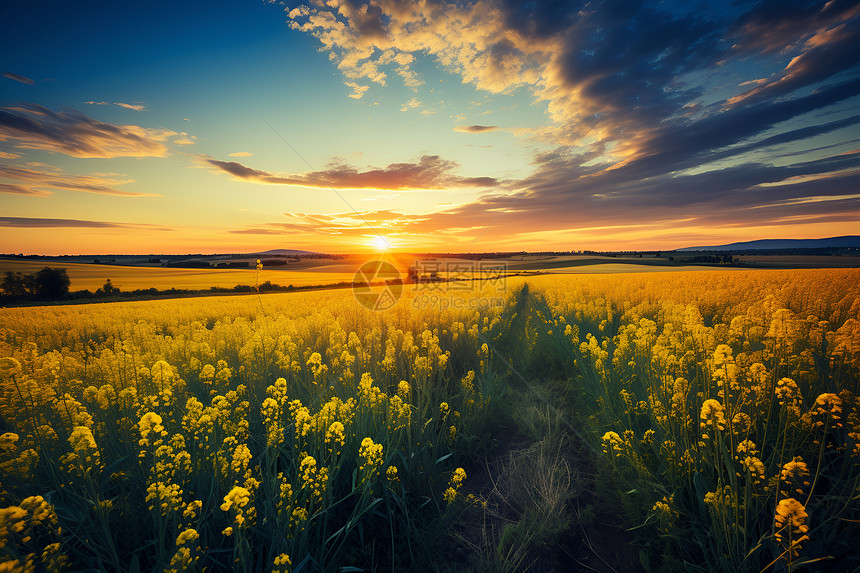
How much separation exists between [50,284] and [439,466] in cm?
4070

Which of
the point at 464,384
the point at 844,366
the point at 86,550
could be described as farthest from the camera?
the point at 464,384

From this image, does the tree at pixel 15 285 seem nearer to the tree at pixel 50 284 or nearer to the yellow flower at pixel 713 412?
the tree at pixel 50 284

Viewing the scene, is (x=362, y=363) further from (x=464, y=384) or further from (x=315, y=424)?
(x=315, y=424)

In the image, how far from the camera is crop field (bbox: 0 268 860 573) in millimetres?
2363

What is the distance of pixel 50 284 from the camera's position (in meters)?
27.2

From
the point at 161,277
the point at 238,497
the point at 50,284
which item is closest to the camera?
the point at 238,497

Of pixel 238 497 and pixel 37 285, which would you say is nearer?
pixel 238 497

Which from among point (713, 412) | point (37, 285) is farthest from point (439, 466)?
point (37, 285)

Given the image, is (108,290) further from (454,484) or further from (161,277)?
(454,484)

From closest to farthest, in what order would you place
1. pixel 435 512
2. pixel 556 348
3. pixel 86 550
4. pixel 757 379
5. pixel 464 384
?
pixel 86 550 < pixel 757 379 < pixel 435 512 < pixel 464 384 < pixel 556 348

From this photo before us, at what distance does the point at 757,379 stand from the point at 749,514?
1281 mm

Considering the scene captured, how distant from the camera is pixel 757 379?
127 inches

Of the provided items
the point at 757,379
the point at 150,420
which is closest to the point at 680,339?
the point at 757,379

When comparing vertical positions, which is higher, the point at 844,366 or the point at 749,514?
the point at 844,366
